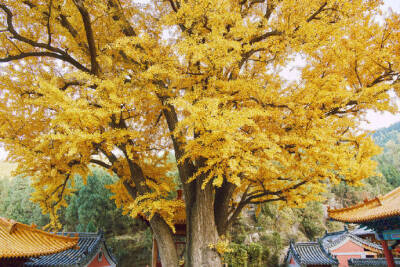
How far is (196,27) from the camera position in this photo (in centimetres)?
459

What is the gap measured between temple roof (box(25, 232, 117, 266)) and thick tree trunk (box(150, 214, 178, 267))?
844 centimetres

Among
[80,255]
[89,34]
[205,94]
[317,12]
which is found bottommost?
[80,255]

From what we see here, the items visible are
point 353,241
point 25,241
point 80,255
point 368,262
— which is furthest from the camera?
point 353,241

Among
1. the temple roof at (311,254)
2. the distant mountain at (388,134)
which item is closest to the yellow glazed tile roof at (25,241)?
the temple roof at (311,254)

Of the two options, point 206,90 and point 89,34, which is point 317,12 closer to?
point 206,90

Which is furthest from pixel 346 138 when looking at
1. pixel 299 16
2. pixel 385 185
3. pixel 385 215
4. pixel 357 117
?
pixel 385 185

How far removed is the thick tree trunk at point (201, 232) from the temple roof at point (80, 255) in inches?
349

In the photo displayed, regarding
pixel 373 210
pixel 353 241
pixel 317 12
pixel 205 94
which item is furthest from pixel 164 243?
pixel 353 241

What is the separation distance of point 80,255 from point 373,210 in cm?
1178

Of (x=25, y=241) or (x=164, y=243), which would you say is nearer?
(x=164, y=243)

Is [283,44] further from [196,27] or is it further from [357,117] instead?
[357,117]

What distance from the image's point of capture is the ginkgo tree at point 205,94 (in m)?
3.80

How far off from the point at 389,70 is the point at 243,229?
51.8ft

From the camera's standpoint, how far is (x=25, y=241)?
503 cm
